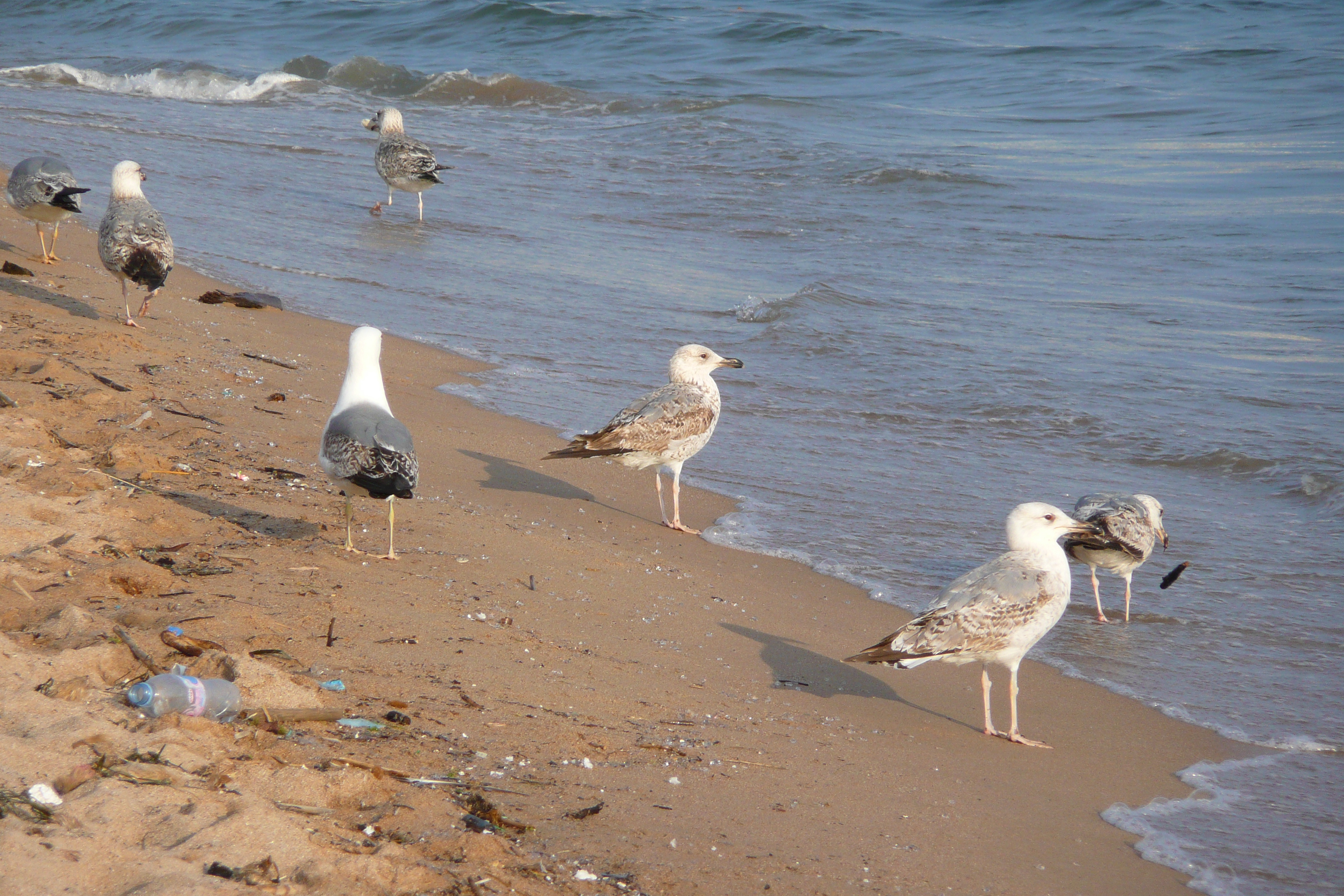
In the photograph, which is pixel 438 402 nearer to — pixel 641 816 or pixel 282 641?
pixel 282 641

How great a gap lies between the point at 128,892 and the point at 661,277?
9.82 meters

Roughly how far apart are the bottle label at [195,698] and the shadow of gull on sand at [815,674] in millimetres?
2178

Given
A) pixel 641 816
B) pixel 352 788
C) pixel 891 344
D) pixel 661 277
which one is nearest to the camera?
pixel 352 788

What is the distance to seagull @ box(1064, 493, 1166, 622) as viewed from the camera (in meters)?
5.88

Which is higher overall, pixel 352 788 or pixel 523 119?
pixel 523 119

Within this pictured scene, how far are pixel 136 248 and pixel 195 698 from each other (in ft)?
17.8

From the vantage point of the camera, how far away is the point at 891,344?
388 inches

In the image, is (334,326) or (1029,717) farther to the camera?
(334,326)

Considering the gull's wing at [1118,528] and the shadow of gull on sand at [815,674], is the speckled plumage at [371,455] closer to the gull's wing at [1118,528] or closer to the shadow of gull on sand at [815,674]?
the shadow of gull on sand at [815,674]

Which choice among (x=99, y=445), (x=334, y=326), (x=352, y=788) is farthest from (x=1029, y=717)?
(x=334, y=326)

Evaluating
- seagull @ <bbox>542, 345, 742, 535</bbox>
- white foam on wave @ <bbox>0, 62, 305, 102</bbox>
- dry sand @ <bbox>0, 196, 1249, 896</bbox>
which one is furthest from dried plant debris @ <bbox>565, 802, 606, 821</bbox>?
white foam on wave @ <bbox>0, 62, 305, 102</bbox>

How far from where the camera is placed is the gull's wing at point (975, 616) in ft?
14.4

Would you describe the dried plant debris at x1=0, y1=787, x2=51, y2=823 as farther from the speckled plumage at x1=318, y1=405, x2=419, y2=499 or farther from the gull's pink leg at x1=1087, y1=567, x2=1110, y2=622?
the gull's pink leg at x1=1087, y1=567, x2=1110, y2=622

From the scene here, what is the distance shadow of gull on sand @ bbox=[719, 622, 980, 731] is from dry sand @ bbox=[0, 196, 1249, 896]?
0.01 meters
